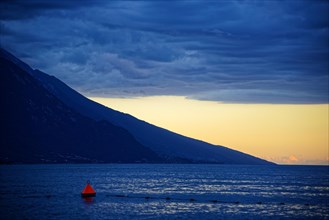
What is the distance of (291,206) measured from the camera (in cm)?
11050

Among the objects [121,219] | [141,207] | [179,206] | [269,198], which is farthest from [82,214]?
[269,198]

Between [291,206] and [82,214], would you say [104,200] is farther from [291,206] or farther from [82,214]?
[291,206]

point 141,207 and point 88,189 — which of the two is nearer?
point 141,207

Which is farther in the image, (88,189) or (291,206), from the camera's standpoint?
(88,189)

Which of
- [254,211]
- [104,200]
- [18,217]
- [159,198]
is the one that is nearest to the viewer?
[18,217]

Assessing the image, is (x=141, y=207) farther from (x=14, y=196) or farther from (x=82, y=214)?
(x=14, y=196)

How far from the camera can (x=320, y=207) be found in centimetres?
10788

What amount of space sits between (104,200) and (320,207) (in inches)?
1878

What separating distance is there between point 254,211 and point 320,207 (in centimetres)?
1631

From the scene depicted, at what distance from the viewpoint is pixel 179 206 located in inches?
4309

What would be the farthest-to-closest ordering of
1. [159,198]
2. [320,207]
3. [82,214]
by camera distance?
1. [159,198]
2. [320,207]
3. [82,214]

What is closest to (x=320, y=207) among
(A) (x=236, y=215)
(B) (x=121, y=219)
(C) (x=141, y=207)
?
(A) (x=236, y=215)

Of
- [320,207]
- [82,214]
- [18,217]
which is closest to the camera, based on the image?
[18,217]

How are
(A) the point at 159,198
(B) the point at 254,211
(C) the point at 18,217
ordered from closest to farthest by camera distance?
(C) the point at 18,217 < (B) the point at 254,211 < (A) the point at 159,198
